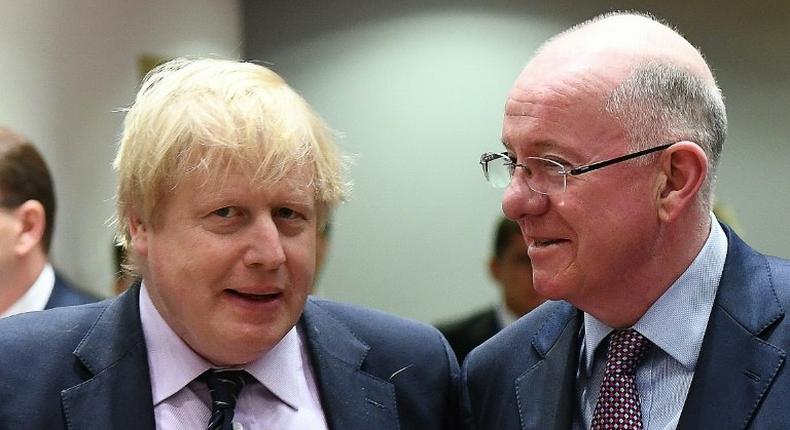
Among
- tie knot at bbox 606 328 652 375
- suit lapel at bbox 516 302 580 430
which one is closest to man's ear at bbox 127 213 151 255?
suit lapel at bbox 516 302 580 430

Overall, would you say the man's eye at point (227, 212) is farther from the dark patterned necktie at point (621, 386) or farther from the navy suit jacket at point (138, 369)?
the dark patterned necktie at point (621, 386)

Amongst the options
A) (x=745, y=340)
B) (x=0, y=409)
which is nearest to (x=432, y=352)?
(x=745, y=340)

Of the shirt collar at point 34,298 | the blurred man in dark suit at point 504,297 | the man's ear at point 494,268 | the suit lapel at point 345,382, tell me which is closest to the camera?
the suit lapel at point 345,382

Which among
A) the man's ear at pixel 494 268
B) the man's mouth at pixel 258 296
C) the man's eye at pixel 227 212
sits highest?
the man's eye at pixel 227 212

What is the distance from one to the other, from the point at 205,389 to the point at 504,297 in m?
2.38

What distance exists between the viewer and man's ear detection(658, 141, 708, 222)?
6.64ft

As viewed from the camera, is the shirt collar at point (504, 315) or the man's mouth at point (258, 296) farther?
the shirt collar at point (504, 315)

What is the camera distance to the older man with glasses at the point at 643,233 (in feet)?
6.59

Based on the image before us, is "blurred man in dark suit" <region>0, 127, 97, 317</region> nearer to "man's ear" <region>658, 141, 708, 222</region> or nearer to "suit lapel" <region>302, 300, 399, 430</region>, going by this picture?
"suit lapel" <region>302, 300, 399, 430</region>

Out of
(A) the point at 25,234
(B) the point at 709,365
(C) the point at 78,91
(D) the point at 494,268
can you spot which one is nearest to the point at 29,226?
(A) the point at 25,234

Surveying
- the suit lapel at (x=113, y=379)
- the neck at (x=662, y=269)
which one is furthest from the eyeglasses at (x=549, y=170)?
the suit lapel at (x=113, y=379)

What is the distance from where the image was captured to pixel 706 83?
2.07 meters

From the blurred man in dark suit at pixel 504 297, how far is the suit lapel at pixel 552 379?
1771mm

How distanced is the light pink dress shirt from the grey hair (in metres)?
0.77
